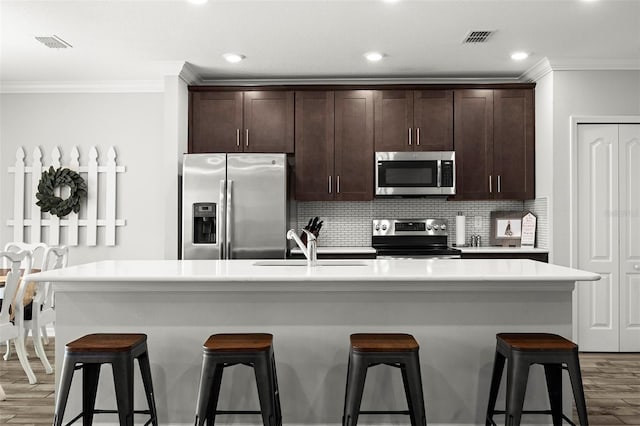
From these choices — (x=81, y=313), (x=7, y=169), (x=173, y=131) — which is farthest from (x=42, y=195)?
(x=81, y=313)

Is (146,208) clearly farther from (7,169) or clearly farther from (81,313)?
(81,313)

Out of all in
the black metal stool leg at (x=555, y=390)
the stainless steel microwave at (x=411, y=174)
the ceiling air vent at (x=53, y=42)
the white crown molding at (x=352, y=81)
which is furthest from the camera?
the white crown molding at (x=352, y=81)

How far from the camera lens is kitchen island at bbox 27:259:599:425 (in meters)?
2.70

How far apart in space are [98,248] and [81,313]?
111 inches

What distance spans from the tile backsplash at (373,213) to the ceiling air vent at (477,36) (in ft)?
5.63

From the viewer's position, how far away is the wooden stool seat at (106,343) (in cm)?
228

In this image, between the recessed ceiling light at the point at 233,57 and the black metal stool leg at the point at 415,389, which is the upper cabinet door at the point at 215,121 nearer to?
the recessed ceiling light at the point at 233,57

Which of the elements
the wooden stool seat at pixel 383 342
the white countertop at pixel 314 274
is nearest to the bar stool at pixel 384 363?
the wooden stool seat at pixel 383 342

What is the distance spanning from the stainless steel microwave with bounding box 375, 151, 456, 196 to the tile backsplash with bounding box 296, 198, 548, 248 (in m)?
0.41

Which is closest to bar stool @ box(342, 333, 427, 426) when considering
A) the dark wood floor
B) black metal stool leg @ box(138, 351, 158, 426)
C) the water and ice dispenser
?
black metal stool leg @ box(138, 351, 158, 426)

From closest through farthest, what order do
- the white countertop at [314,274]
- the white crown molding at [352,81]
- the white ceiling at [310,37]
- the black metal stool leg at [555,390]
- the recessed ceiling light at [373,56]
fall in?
1. the white countertop at [314,274]
2. the black metal stool leg at [555,390]
3. the white ceiling at [310,37]
4. the recessed ceiling light at [373,56]
5. the white crown molding at [352,81]

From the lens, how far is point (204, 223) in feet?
15.1

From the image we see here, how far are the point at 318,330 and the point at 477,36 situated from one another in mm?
2601

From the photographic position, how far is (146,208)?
5.35 m
